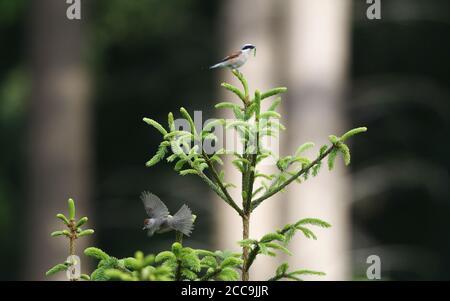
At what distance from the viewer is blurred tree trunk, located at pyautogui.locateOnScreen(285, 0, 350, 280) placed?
8508 millimetres

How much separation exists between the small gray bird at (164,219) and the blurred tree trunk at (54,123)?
858 cm

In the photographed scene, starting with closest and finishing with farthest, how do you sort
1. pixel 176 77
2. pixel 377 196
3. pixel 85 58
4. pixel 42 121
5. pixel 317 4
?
1. pixel 317 4
2. pixel 42 121
3. pixel 85 58
4. pixel 377 196
5. pixel 176 77

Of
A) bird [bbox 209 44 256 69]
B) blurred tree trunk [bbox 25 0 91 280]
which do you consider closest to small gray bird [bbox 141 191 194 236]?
bird [bbox 209 44 256 69]

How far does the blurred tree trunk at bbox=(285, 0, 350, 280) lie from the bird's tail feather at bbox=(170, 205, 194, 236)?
6.58 metres

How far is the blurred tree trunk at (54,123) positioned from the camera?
10.4 m

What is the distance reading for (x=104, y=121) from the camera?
46.0ft

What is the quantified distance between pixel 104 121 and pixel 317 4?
225 inches

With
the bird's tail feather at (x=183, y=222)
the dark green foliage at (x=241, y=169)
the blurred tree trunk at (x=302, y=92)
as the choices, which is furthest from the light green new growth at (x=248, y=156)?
the blurred tree trunk at (x=302, y=92)

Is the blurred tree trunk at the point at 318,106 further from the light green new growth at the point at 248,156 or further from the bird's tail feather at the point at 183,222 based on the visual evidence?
the bird's tail feather at the point at 183,222

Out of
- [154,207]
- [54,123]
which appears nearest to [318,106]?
[54,123]

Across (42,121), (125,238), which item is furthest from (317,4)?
(125,238)

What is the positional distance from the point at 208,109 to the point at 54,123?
109 inches

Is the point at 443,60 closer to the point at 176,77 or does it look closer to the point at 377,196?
the point at 377,196
